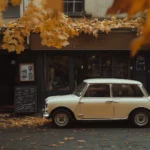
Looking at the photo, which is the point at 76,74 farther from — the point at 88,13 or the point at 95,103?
the point at 95,103

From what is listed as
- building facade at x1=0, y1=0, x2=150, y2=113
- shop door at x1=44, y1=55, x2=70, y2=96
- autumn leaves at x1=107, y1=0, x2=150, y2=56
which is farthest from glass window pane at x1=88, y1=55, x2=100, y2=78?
autumn leaves at x1=107, y1=0, x2=150, y2=56

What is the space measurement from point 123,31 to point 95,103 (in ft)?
13.9

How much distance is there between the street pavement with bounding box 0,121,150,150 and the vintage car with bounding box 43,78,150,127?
0.34 metres

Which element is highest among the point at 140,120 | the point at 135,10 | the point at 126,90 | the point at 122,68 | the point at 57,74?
the point at 135,10

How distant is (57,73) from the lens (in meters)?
16.0

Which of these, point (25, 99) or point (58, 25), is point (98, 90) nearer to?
point (25, 99)

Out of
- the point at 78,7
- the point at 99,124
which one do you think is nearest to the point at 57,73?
the point at 78,7

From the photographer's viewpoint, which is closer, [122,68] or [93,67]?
[122,68]

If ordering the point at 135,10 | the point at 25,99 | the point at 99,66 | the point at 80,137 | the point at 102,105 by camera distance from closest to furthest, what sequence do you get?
the point at 135,10, the point at 80,137, the point at 102,105, the point at 25,99, the point at 99,66

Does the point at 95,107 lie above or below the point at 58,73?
below

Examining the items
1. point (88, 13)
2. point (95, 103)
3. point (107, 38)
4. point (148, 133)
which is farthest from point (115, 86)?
point (88, 13)

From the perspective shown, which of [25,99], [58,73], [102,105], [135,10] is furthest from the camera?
[58,73]

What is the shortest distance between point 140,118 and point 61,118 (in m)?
2.50

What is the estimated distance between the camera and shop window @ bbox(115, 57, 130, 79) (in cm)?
1597
